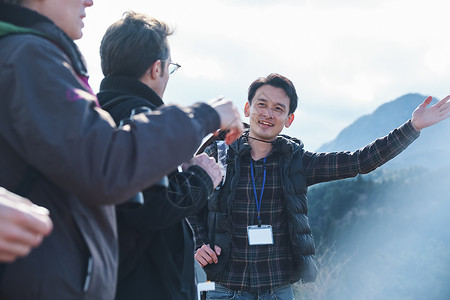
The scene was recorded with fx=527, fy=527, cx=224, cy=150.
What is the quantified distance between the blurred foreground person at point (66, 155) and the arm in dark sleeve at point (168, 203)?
1.10 feet

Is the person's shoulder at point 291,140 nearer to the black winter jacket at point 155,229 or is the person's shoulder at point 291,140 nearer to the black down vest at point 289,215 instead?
the black down vest at point 289,215

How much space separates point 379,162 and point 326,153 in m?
0.38

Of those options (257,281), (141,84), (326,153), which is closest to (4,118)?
(141,84)

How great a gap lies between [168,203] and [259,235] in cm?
177

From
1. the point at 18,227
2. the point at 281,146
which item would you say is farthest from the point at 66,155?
the point at 281,146

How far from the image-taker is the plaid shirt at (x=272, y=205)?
3.47m

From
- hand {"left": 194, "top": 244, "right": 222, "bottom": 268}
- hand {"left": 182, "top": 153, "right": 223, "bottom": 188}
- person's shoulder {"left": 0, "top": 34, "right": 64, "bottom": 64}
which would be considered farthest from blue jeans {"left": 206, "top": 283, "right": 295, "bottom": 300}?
person's shoulder {"left": 0, "top": 34, "right": 64, "bottom": 64}

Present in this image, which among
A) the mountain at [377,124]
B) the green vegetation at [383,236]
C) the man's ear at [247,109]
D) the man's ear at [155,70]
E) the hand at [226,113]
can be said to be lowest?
the green vegetation at [383,236]

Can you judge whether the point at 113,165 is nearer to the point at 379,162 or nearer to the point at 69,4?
the point at 69,4

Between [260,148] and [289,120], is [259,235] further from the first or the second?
[289,120]

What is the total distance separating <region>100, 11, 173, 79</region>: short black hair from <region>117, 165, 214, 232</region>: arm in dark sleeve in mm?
454

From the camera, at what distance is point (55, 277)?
1.26m

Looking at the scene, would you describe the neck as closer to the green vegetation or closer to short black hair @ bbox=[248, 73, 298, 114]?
short black hair @ bbox=[248, 73, 298, 114]

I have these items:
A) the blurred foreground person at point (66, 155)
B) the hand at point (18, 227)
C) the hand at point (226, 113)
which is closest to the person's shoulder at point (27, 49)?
the blurred foreground person at point (66, 155)
